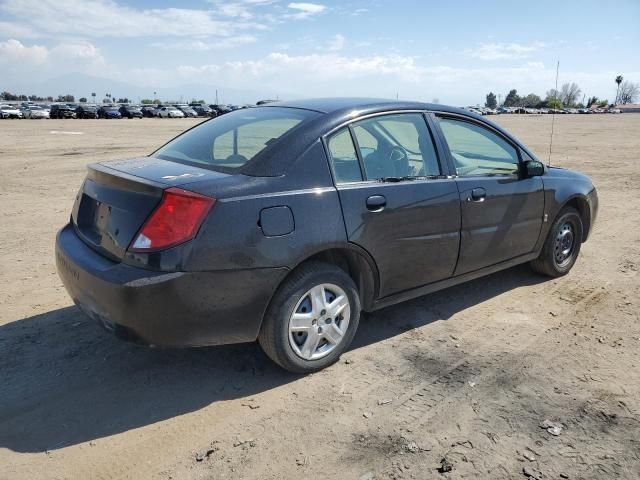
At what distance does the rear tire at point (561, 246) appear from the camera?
16.6 ft

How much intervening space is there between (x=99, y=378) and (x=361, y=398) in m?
1.63

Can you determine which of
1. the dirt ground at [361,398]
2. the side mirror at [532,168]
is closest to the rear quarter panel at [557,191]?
the side mirror at [532,168]

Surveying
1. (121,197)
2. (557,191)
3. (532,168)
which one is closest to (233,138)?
(121,197)

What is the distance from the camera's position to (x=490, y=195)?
426 centimetres

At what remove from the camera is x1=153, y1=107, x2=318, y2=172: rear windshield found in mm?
3406

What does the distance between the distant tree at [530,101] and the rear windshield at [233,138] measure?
15448 centimetres

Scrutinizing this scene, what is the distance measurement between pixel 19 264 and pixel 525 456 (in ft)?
16.4

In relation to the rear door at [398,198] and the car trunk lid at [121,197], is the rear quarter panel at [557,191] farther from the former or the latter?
the car trunk lid at [121,197]

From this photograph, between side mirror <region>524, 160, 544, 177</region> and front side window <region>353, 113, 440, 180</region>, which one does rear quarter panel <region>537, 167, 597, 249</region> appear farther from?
front side window <region>353, 113, 440, 180</region>

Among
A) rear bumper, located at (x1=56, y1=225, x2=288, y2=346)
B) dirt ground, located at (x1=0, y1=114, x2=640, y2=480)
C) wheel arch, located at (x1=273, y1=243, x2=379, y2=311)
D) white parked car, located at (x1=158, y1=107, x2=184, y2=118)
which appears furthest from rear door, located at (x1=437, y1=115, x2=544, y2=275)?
white parked car, located at (x1=158, y1=107, x2=184, y2=118)

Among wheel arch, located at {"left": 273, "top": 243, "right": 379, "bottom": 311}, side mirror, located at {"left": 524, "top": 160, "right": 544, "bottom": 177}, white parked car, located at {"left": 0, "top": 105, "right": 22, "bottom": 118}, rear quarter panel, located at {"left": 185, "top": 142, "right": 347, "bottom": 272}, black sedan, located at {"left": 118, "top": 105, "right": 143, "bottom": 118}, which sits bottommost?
wheel arch, located at {"left": 273, "top": 243, "right": 379, "bottom": 311}

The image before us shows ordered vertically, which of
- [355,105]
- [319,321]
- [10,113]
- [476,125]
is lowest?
[319,321]

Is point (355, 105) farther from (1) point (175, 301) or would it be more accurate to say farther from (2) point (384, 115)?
(1) point (175, 301)

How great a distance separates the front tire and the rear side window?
23.1 inches
